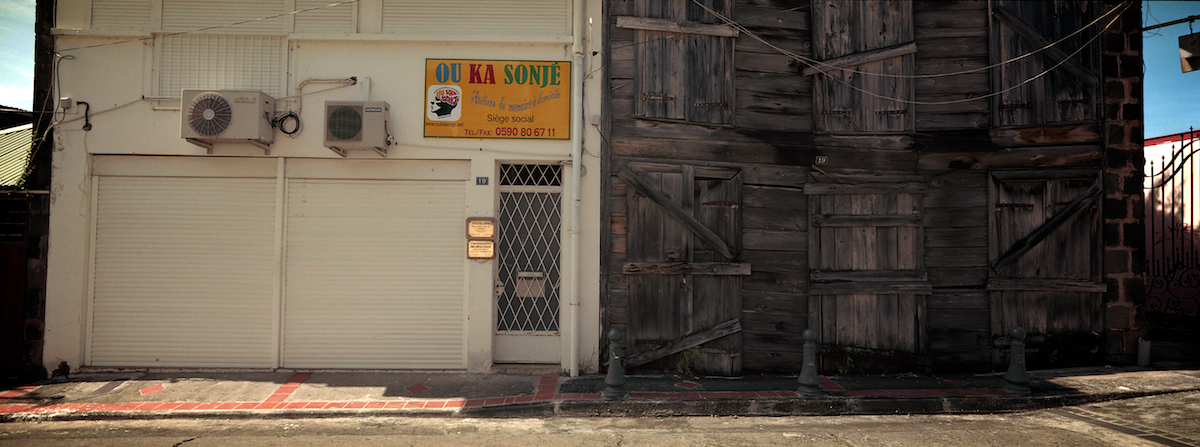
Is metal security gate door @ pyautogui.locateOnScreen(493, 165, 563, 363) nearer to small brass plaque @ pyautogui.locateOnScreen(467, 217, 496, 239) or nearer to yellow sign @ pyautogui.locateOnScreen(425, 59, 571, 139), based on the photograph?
small brass plaque @ pyautogui.locateOnScreen(467, 217, 496, 239)

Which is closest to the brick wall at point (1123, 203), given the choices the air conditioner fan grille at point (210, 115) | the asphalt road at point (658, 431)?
the asphalt road at point (658, 431)

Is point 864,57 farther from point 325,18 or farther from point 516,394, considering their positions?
point 325,18

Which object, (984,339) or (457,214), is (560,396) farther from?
(984,339)

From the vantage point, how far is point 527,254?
734 centimetres

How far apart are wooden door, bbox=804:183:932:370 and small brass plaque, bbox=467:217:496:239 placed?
402cm

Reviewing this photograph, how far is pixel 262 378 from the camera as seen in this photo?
6828mm

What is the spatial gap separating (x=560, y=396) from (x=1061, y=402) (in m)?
5.41

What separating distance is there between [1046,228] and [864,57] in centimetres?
323

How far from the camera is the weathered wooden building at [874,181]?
7.18m

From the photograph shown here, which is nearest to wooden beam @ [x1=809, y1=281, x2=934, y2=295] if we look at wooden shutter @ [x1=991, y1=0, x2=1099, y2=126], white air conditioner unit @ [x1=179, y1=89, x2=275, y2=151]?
wooden shutter @ [x1=991, y1=0, x2=1099, y2=126]

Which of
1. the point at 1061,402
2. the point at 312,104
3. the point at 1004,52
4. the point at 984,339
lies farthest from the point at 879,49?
the point at 312,104

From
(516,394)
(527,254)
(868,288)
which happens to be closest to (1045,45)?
(868,288)

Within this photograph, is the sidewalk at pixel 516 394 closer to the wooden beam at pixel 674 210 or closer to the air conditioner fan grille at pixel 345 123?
the wooden beam at pixel 674 210

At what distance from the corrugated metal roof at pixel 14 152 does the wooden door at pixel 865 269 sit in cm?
973
